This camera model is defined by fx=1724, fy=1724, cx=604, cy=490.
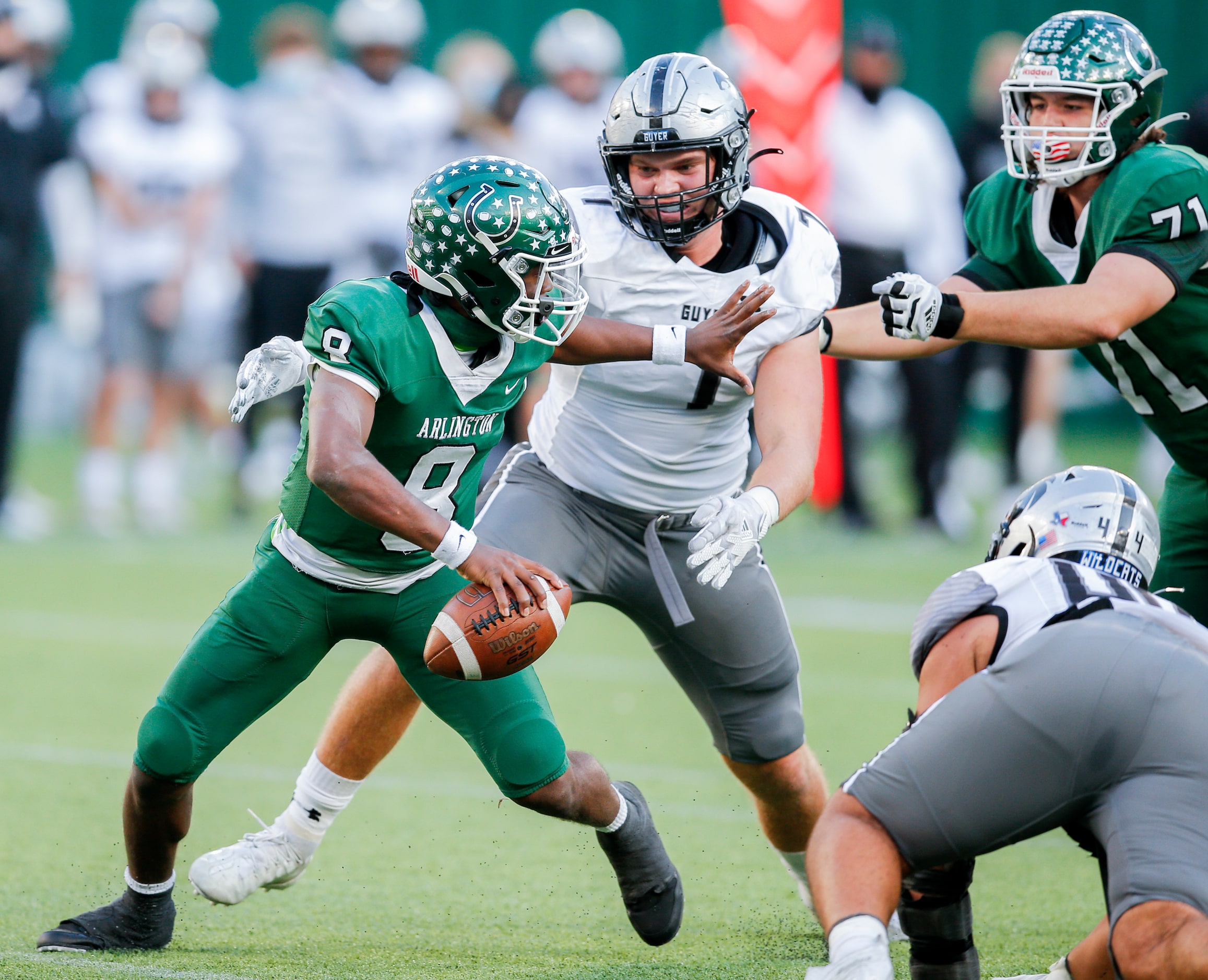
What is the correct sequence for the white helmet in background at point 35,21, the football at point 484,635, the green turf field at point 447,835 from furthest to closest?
the white helmet in background at point 35,21
the green turf field at point 447,835
the football at point 484,635

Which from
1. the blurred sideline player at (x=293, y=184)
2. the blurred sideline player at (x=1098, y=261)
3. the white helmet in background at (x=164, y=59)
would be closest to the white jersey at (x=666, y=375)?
the blurred sideline player at (x=1098, y=261)

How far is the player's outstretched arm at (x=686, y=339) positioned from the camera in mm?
3770

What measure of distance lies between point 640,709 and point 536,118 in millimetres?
5154

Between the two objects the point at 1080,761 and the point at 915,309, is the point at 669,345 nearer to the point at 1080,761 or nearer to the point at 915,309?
the point at 915,309

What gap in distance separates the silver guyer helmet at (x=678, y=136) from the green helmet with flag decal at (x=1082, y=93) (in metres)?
0.64

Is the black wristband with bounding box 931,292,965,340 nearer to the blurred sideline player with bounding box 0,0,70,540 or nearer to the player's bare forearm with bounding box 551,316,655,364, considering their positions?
the player's bare forearm with bounding box 551,316,655,364

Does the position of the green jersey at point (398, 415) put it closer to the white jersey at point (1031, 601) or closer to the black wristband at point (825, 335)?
the black wristband at point (825, 335)

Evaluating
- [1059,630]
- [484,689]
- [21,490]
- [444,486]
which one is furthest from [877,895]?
[21,490]

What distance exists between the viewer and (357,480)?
321 centimetres

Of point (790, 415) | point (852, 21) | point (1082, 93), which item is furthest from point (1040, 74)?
point (852, 21)

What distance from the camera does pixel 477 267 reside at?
3473 mm

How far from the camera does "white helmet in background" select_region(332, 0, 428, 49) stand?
9.84m

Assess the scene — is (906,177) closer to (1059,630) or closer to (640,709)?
(640,709)

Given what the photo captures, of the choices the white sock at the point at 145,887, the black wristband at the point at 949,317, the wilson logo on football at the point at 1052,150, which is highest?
the wilson logo on football at the point at 1052,150
